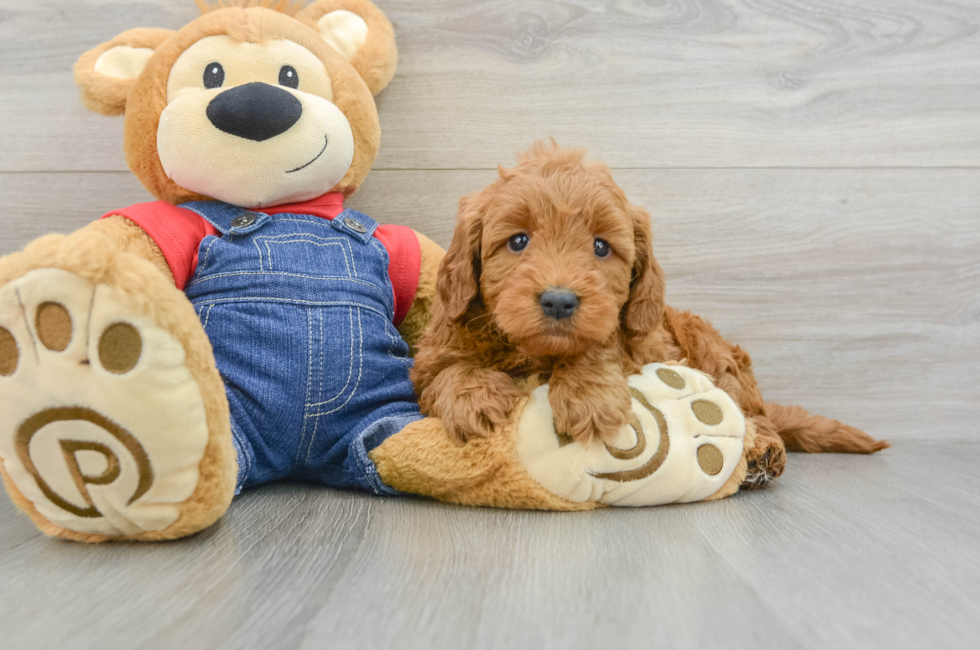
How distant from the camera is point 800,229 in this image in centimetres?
Result: 189

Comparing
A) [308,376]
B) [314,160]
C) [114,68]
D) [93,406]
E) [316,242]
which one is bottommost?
[308,376]

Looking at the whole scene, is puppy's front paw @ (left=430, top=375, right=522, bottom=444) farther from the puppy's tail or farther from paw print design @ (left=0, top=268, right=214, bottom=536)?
the puppy's tail

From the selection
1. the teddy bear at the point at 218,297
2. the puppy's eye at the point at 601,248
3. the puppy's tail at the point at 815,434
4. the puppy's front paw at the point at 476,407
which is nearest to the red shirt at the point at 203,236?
the teddy bear at the point at 218,297

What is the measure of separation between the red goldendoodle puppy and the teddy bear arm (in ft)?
1.80

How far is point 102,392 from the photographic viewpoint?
0.90 m

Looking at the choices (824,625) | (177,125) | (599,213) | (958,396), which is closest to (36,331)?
(177,125)

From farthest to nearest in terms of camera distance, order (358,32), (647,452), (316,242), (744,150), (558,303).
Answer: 1. (744,150)
2. (358,32)
3. (316,242)
4. (647,452)
5. (558,303)

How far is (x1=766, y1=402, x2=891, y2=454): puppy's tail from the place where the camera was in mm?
1706

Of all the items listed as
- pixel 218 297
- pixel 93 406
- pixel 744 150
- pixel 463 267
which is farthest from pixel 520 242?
pixel 744 150

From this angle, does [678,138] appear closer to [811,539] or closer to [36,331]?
[811,539]

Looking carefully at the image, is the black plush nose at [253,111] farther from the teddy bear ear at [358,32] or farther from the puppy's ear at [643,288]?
the puppy's ear at [643,288]

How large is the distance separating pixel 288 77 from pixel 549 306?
0.80 m

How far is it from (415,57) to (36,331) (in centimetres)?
127

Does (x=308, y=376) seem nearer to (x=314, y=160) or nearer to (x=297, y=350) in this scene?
(x=297, y=350)
